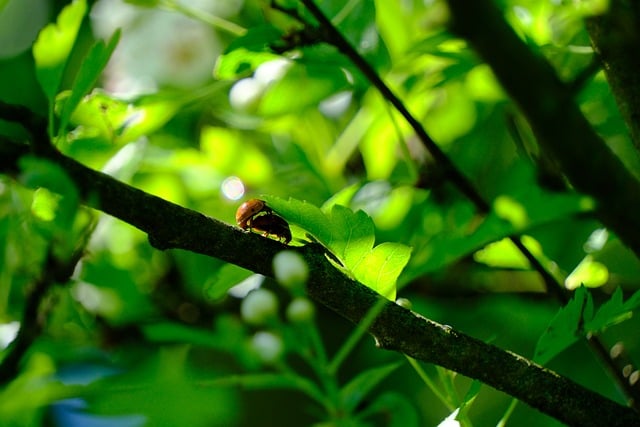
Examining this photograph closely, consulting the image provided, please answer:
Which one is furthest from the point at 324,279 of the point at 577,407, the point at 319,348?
the point at 577,407

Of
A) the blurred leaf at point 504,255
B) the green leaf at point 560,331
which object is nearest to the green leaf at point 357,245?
the green leaf at point 560,331

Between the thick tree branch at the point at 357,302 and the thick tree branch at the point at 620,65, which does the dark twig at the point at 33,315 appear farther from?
the thick tree branch at the point at 620,65

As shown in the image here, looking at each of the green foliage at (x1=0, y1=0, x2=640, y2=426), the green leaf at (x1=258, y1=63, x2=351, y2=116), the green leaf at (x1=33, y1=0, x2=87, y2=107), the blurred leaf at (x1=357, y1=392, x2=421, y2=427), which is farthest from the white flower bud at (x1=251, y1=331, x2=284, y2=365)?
the green leaf at (x1=258, y1=63, x2=351, y2=116)

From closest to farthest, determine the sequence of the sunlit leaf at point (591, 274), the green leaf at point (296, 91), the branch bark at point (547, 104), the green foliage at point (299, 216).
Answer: the branch bark at point (547, 104) < the green foliage at point (299, 216) < the sunlit leaf at point (591, 274) < the green leaf at point (296, 91)

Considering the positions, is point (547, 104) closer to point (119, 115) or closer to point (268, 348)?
point (268, 348)

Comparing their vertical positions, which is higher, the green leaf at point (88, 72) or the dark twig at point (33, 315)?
the green leaf at point (88, 72)

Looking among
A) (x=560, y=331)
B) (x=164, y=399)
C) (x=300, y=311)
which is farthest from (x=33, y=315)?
(x=560, y=331)

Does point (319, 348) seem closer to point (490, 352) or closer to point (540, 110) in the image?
point (490, 352)
